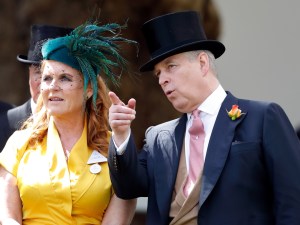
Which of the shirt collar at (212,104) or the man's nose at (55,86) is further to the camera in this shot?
the man's nose at (55,86)

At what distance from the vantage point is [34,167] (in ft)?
17.4

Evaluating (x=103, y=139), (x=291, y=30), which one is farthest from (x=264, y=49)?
(x=103, y=139)

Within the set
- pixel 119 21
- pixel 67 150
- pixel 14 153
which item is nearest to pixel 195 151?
pixel 67 150

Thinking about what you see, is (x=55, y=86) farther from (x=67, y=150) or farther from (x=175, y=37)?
(x=175, y=37)

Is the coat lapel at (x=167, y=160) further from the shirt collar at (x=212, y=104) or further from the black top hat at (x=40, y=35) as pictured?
the black top hat at (x=40, y=35)

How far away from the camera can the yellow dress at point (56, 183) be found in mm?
5227

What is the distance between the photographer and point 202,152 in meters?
5.09

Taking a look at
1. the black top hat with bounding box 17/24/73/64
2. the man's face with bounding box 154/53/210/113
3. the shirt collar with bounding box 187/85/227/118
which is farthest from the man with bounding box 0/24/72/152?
the shirt collar with bounding box 187/85/227/118

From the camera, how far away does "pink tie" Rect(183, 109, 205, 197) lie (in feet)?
16.6

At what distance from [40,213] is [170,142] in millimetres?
735

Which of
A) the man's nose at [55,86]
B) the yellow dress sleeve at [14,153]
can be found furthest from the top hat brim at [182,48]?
the yellow dress sleeve at [14,153]

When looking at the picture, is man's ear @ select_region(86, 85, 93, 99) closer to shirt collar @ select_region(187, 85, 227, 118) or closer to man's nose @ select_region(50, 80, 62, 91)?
man's nose @ select_region(50, 80, 62, 91)

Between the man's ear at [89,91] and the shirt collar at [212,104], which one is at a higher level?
the man's ear at [89,91]

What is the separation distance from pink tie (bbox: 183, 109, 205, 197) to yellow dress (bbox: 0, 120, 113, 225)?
1.57 ft
